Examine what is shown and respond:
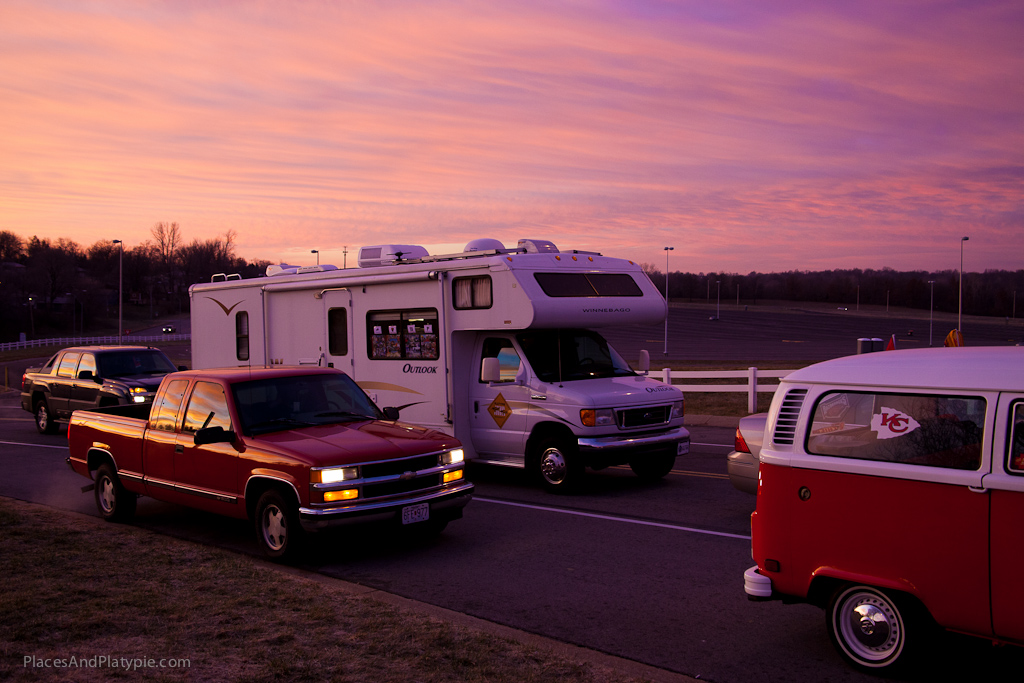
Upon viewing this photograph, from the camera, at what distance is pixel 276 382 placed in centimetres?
852

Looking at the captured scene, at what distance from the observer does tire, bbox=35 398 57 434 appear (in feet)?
61.4

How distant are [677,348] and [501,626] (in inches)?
2222

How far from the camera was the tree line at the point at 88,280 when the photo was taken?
112 metres

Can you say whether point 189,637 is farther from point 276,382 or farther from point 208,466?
point 276,382

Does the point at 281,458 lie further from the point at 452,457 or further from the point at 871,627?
the point at 871,627

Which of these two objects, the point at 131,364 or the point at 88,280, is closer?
the point at 131,364

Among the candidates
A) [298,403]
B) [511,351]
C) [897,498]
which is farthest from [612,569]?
[511,351]

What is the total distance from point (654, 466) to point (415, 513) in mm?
4885

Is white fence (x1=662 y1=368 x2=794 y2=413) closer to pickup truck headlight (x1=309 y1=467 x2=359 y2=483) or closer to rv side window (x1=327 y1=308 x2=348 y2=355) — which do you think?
rv side window (x1=327 y1=308 x2=348 y2=355)

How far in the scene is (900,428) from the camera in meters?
4.69

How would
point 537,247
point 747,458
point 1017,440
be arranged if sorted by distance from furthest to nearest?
point 537,247 < point 747,458 < point 1017,440

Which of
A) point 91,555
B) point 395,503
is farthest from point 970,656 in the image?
point 91,555

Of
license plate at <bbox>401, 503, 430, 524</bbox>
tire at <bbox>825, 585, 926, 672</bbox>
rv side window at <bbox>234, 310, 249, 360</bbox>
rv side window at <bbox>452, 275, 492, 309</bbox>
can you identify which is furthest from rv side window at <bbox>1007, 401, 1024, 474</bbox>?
rv side window at <bbox>234, 310, 249, 360</bbox>

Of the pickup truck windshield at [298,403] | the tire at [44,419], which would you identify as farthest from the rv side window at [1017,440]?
the tire at [44,419]
